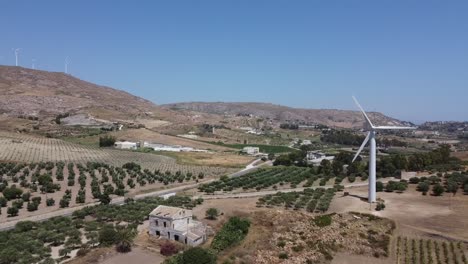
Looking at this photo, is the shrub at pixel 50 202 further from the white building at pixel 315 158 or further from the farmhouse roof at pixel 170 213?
the white building at pixel 315 158

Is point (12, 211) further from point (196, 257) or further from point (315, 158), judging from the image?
point (315, 158)

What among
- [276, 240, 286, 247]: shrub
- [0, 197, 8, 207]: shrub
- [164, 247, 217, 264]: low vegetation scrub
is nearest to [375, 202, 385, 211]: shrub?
[276, 240, 286, 247]: shrub

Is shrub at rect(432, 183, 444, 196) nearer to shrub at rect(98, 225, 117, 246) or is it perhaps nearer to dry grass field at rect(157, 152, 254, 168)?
dry grass field at rect(157, 152, 254, 168)

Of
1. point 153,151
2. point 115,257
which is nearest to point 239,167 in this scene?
point 153,151

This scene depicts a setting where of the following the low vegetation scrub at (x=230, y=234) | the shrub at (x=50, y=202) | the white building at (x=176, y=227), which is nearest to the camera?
the low vegetation scrub at (x=230, y=234)

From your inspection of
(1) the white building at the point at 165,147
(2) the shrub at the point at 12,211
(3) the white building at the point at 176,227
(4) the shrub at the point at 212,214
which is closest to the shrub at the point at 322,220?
(4) the shrub at the point at 212,214

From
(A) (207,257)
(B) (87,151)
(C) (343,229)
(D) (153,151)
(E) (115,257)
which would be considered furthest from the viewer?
(D) (153,151)

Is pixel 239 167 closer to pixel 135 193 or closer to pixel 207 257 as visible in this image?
pixel 135 193

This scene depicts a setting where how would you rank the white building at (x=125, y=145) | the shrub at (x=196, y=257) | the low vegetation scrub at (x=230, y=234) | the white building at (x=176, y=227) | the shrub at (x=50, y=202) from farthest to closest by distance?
the white building at (x=125, y=145), the shrub at (x=50, y=202), the white building at (x=176, y=227), the low vegetation scrub at (x=230, y=234), the shrub at (x=196, y=257)
